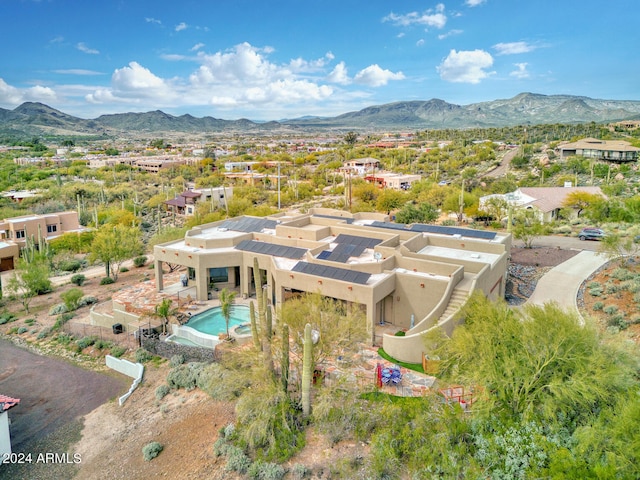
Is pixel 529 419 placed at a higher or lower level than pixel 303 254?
lower

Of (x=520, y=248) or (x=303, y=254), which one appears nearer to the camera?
(x=303, y=254)

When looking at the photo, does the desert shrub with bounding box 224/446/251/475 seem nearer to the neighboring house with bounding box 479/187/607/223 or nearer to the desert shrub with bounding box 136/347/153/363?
the desert shrub with bounding box 136/347/153/363

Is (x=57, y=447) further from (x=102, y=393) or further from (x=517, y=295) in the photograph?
(x=517, y=295)

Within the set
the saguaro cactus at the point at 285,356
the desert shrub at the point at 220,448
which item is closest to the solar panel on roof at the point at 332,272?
the saguaro cactus at the point at 285,356

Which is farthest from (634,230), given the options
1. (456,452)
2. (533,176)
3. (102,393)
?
(533,176)

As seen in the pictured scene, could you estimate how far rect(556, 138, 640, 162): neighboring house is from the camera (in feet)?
229

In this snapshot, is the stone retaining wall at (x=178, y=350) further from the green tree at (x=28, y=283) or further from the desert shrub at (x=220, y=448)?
the green tree at (x=28, y=283)

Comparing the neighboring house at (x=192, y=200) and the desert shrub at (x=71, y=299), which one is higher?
the neighboring house at (x=192, y=200)

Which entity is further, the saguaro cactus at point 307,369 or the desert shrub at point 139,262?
the desert shrub at point 139,262

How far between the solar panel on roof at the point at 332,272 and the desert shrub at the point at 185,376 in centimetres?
727

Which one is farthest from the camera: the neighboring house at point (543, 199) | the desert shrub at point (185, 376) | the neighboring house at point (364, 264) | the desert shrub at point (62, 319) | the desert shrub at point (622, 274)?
the neighboring house at point (543, 199)

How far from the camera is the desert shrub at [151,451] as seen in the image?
50.3 feet

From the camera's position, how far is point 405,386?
17.6 metres

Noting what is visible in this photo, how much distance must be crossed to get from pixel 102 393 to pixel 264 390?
9387mm
